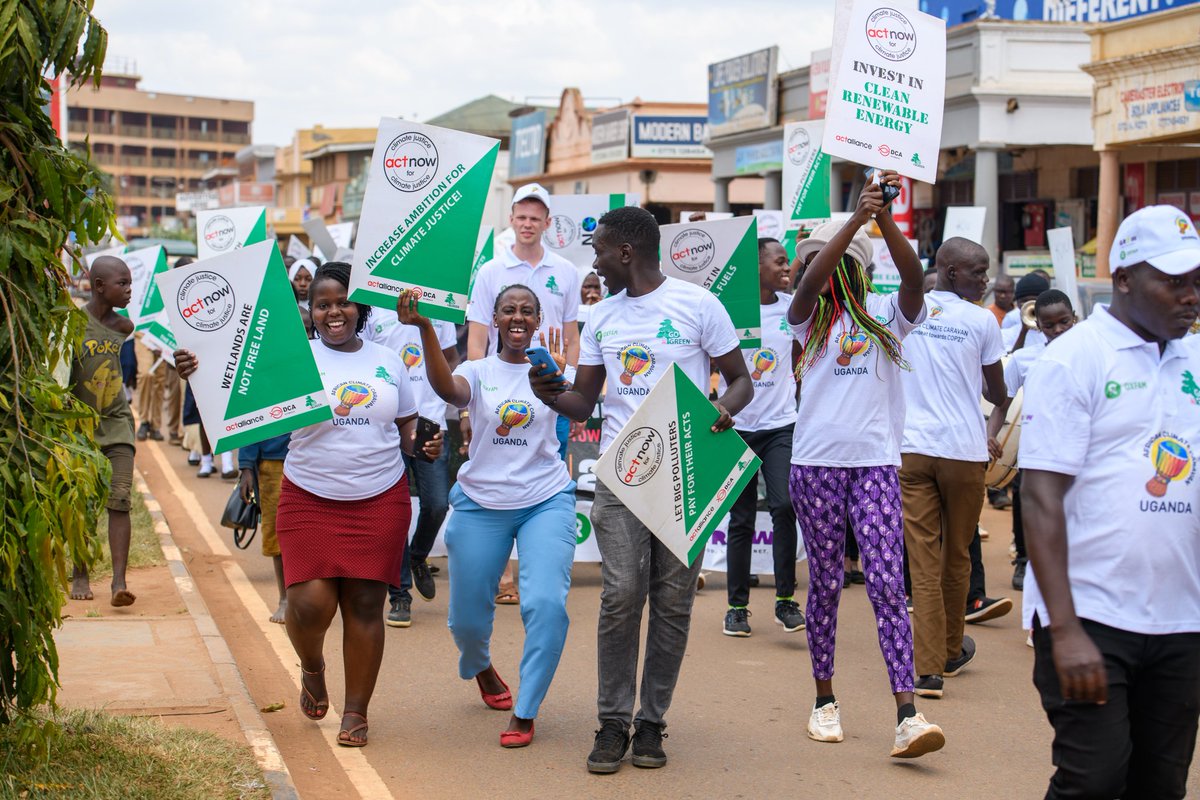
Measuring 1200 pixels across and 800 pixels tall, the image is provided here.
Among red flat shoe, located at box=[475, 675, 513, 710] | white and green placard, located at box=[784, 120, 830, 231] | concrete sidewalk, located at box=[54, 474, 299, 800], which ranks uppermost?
white and green placard, located at box=[784, 120, 830, 231]

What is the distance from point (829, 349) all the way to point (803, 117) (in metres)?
24.4

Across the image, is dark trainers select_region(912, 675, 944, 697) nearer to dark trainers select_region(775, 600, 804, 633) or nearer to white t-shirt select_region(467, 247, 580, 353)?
dark trainers select_region(775, 600, 804, 633)

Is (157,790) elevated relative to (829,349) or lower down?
lower down

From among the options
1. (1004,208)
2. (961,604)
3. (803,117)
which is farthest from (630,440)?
(803,117)

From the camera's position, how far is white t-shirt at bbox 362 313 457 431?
31.2 feet

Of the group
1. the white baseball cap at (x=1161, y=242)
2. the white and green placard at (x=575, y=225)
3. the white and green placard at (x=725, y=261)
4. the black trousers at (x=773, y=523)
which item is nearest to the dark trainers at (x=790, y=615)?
the black trousers at (x=773, y=523)

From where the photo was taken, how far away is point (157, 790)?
5.09m

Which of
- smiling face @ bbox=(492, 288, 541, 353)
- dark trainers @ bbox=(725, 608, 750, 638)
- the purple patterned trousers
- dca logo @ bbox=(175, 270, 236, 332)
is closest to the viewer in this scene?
the purple patterned trousers

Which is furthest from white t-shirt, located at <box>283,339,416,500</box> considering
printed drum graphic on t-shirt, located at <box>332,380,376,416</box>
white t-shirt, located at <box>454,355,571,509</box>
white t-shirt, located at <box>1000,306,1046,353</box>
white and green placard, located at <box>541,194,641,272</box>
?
white and green placard, located at <box>541,194,641,272</box>

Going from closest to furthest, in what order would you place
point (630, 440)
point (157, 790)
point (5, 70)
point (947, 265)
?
point (5, 70)
point (157, 790)
point (630, 440)
point (947, 265)

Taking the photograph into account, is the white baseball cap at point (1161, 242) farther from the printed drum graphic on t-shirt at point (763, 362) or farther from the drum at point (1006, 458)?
the drum at point (1006, 458)

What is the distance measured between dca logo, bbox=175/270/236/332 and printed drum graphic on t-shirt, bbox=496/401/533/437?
124 cm

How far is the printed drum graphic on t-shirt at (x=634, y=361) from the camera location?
596 centimetres

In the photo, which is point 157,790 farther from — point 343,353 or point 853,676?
point 853,676
